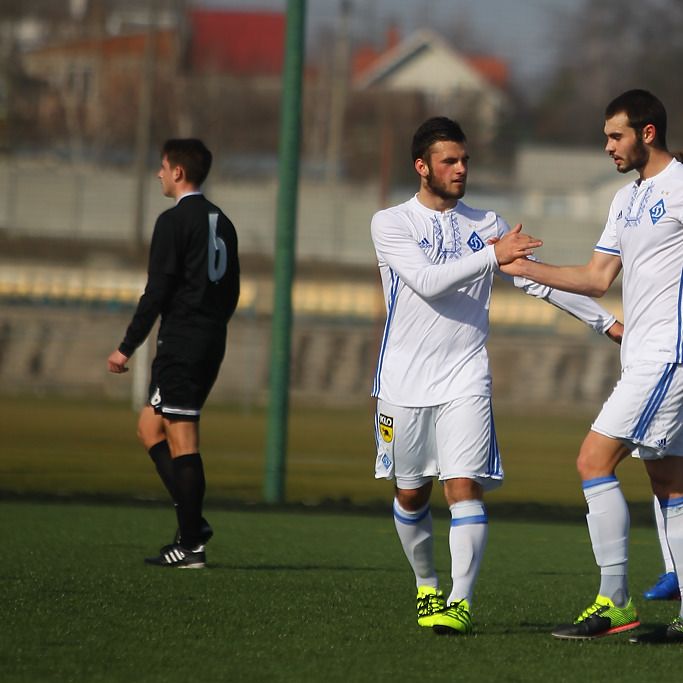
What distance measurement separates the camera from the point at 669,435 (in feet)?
18.2

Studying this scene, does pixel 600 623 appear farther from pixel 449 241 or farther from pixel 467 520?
pixel 449 241

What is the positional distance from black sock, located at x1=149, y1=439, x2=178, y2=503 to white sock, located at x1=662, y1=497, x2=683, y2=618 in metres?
2.72

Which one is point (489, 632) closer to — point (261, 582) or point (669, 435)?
point (669, 435)

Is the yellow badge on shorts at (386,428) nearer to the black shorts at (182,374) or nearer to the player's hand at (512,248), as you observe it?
the player's hand at (512,248)

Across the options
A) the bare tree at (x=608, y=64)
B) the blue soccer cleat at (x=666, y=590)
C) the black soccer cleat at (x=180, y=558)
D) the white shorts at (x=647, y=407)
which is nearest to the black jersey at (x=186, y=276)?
the black soccer cleat at (x=180, y=558)

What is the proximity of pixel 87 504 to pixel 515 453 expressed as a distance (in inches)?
344

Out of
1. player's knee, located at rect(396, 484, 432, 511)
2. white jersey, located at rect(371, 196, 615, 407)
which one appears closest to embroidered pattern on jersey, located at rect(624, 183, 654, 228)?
white jersey, located at rect(371, 196, 615, 407)

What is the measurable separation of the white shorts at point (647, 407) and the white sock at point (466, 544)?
0.57 metres

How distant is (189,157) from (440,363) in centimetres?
231

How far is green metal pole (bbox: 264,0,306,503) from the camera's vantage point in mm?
10953

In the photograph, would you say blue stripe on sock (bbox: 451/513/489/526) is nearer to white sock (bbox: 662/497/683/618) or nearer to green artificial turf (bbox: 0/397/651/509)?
white sock (bbox: 662/497/683/618)

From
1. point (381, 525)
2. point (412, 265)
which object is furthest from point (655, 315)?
point (381, 525)

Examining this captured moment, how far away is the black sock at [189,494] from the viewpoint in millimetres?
7348

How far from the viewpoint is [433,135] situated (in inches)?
229
